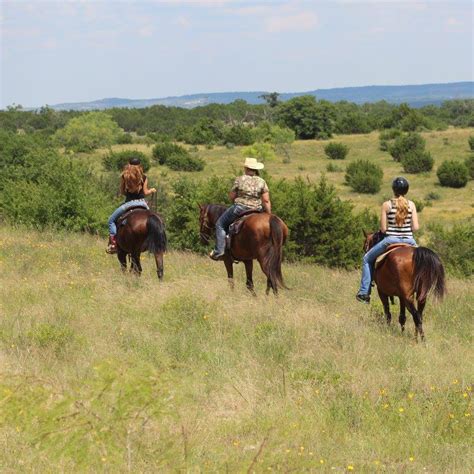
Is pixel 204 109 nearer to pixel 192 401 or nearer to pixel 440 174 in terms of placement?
pixel 440 174

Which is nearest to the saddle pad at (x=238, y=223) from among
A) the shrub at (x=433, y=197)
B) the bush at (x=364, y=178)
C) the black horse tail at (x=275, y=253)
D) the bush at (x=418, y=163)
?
the black horse tail at (x=275, y=253)

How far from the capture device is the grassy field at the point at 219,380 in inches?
203

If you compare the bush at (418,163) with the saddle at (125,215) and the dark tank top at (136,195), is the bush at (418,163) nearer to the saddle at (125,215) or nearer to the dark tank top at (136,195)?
the dark tank top at (136,195)

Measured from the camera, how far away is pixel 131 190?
12.7m

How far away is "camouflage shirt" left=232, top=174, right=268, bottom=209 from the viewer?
11586mm

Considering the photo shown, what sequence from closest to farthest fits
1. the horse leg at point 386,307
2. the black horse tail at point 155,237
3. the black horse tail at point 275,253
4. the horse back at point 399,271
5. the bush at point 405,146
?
the horse back at point 399,271 → the horse leg at point 386,307 → the black horse tail at point 275,253 → the black horse tail at point 155,237 → the bush at point 405,146

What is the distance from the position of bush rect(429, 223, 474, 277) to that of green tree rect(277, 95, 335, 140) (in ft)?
172

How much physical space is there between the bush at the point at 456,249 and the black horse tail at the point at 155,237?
13.0 meters

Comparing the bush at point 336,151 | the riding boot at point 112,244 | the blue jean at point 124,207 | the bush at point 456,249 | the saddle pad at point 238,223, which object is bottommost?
the bush at point 456,249

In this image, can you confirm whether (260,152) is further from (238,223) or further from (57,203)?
(238,223)

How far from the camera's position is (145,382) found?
5273 millimetres

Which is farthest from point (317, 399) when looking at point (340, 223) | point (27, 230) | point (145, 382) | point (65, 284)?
point (340, 223)

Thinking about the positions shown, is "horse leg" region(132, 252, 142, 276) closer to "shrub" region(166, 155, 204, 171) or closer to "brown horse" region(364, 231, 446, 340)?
"brown horse" region(364, 231, 446, 340)

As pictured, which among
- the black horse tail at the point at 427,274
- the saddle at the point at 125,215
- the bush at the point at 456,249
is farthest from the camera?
the bush at the point at 456,249
